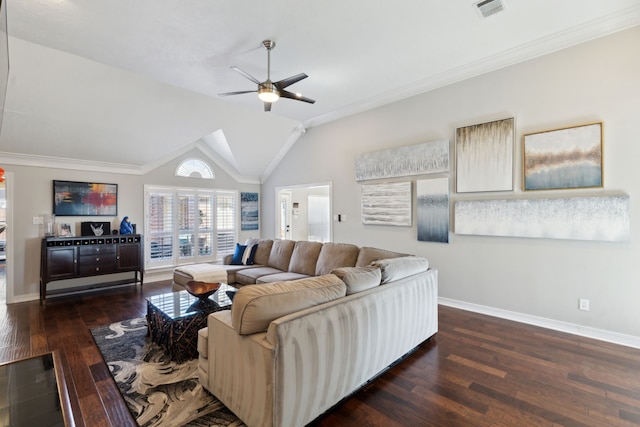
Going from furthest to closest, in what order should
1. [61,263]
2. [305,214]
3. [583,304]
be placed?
[305,214]
[61,263]
[583,304]

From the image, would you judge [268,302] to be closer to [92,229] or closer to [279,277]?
[279,277]

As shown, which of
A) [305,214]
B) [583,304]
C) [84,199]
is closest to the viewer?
[583,304]

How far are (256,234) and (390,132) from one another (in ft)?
14.8

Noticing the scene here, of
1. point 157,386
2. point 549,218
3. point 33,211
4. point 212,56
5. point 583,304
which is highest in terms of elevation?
point 212,56

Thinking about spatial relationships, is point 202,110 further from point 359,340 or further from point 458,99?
point 359,340

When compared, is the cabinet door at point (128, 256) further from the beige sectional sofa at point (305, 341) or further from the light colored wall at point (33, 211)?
the beige sectional sofa at point (305, 341)

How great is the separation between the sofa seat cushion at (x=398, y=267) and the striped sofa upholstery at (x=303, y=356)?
8cm

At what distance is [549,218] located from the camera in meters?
3.46

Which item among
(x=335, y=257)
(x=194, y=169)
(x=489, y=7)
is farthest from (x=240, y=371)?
(x=194, y=169)

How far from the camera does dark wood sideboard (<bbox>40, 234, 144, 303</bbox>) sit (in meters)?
4.68

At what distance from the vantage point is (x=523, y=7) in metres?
2.87

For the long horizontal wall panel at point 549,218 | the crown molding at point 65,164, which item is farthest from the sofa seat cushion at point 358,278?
the crown molding at point 65,164

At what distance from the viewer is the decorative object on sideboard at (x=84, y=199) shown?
515 centimetres

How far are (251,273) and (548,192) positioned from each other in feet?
13.6
